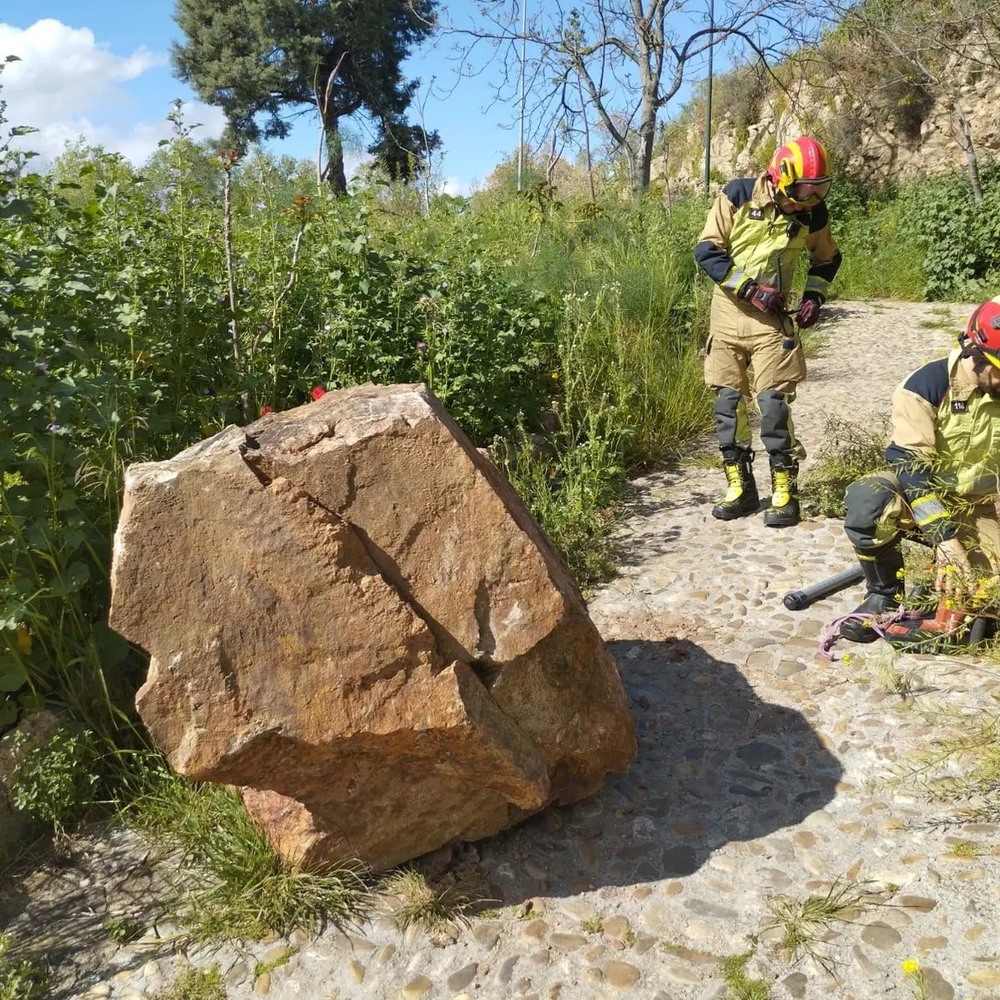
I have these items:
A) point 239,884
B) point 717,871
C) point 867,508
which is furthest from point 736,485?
point 239,884

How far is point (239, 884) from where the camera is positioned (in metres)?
2.66

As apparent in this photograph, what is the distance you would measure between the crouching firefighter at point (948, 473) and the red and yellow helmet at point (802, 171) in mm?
1420

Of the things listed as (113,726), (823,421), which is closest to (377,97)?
(823,421)

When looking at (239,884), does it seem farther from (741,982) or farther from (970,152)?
(970,152)

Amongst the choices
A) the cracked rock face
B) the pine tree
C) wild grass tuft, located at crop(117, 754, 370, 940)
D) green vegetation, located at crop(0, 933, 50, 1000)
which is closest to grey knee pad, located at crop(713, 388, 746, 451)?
the cracked rock face

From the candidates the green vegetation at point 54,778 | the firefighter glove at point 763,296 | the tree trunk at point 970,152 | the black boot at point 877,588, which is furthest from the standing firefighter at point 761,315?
the tree trunk at point 970,152

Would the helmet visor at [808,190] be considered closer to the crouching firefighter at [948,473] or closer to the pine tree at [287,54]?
the crouching firefighter at [948,473]

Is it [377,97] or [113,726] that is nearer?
[113,726]

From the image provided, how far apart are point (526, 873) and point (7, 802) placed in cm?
178

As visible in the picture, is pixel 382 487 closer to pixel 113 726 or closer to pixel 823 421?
pixel 113 726

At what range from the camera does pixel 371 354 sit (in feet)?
15.5

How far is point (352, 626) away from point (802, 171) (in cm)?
350

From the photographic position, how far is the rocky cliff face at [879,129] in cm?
1319

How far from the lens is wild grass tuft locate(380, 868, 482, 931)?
2.55 m
